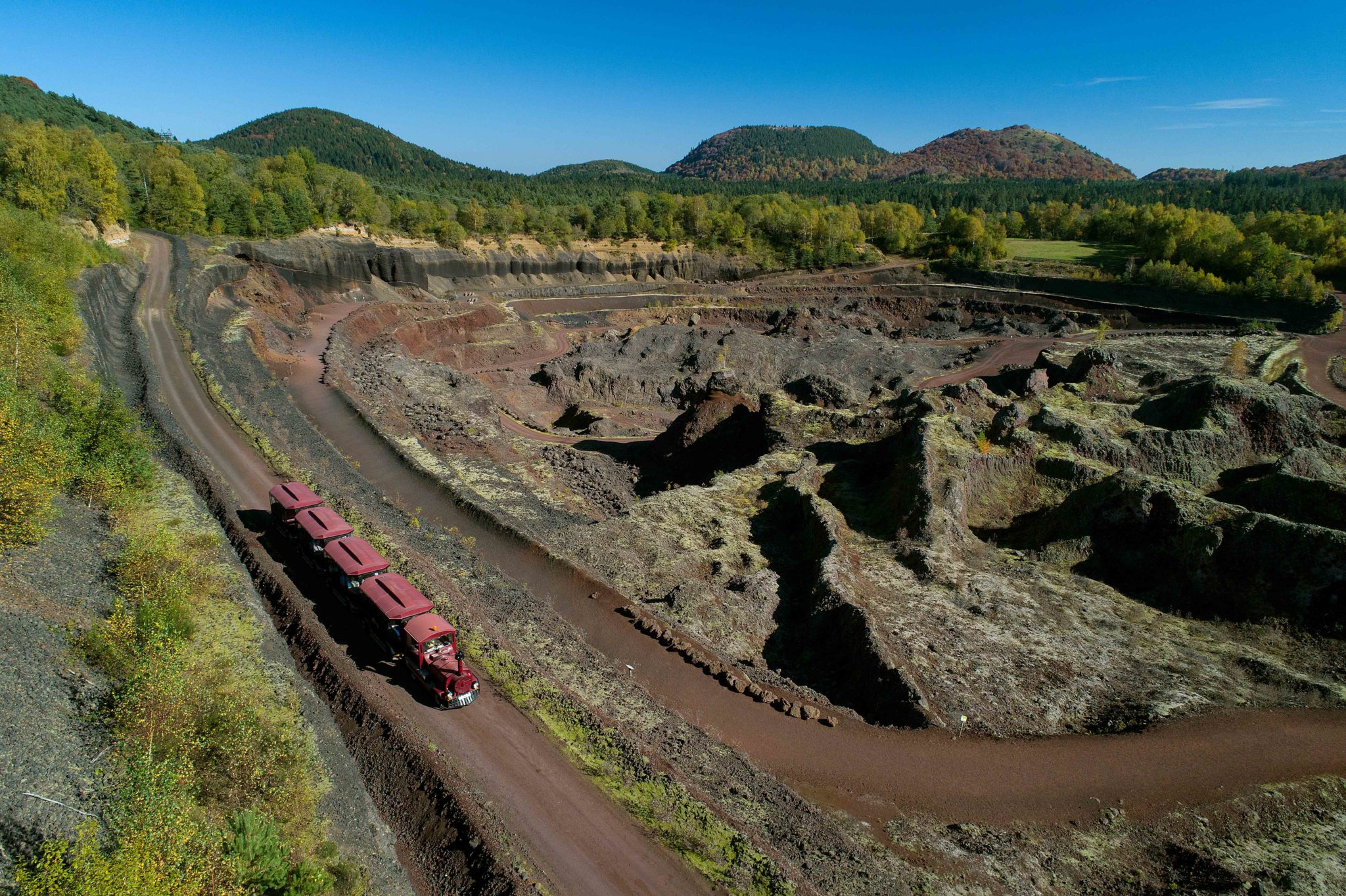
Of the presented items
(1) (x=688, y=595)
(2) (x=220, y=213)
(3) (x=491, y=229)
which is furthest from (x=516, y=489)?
(3) (x=491, y=229)

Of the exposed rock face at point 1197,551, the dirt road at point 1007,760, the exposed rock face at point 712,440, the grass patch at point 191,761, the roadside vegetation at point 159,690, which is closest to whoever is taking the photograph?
the grass patch at point 191,761

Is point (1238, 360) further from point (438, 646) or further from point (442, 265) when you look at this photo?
point (442, 265)

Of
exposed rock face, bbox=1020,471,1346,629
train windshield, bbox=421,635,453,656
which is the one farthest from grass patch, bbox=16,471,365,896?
exposed rock face, bbox=1020,471,1346,629

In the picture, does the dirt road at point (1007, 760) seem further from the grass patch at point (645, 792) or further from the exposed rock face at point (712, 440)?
the exposed rock face at point (712, 440)

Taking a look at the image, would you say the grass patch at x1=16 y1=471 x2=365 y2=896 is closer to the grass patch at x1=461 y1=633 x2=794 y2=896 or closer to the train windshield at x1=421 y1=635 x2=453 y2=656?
the train windshield at x1=421 y1=635 x2=453 y2=656

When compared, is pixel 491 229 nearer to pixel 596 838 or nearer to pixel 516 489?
pixel 516 489

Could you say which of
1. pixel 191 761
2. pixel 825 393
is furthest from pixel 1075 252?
pixel 191 761

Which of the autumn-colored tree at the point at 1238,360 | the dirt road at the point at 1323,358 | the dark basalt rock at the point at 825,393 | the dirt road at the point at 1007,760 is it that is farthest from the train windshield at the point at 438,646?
the autumn-colored tree at the point at 1238,360
